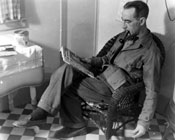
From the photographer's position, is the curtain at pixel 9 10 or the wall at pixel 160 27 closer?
the curtain at pixel 9 10

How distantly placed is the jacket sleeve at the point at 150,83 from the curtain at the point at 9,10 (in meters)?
1.28

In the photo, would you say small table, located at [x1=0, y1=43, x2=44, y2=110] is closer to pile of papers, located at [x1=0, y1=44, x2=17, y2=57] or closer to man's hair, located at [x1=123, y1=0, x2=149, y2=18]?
pile of papers, located at [x1=0, y1=44, x2=17, y2=57]

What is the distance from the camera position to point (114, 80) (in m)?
2.27

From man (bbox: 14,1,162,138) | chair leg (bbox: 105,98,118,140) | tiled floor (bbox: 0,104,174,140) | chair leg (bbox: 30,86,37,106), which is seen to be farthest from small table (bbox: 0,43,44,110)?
chair leg (bbox: 105,98,118,140)

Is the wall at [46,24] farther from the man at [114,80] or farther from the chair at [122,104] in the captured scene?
the chair at [122,104]

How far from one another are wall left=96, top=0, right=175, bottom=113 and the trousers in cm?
77

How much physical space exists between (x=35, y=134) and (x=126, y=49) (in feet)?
3.74

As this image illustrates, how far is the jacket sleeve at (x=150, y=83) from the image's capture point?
86.7 inches

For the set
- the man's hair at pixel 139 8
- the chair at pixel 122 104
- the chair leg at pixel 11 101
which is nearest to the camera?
the chair at pixel 122 104

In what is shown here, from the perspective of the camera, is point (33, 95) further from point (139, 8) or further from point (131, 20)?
point (139, 8)

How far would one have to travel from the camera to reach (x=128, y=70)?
2371mm

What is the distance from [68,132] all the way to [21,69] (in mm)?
717

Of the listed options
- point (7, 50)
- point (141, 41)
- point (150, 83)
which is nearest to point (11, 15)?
point (7, 50)

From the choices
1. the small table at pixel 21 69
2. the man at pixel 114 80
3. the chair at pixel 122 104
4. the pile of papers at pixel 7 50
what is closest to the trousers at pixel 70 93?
the man at pixel 114 80
